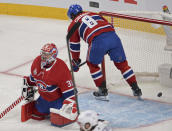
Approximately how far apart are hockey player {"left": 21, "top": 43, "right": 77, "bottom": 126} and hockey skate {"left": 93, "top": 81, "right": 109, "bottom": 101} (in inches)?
26.2

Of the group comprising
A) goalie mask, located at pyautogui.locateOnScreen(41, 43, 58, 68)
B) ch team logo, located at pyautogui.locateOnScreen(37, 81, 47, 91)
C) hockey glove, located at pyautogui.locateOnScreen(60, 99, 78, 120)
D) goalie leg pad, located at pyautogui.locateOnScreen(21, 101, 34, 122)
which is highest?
goalie mask, located at pyautogui.locateOnScreen(41, 43, 58, 68)

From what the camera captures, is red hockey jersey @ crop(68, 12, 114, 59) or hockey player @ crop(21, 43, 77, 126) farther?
red hockey jersey @ crop(68, 12, 114, 59)

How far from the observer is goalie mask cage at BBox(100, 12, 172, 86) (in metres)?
4.89

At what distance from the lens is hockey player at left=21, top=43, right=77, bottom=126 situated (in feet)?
12.3

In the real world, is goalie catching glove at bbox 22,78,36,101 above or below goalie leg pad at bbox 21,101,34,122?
above

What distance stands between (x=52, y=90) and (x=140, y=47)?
1463 mm

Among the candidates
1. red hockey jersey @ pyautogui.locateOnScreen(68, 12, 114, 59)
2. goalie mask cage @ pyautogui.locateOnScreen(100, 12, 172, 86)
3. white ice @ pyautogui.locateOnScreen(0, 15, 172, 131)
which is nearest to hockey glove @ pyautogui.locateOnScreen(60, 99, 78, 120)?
white ice @ pyautogui.locateOnScreen(0, 15, 172, 131)

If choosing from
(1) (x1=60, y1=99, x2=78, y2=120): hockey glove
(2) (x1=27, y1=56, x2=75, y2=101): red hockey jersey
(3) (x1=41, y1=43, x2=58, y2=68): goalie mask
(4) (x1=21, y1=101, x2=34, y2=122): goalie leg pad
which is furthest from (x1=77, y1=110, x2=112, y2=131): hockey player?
(4) (x1=21, y1=101, x2=34, y2=122): goalie leg pad

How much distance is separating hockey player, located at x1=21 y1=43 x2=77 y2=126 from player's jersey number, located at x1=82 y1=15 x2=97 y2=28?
690 mm

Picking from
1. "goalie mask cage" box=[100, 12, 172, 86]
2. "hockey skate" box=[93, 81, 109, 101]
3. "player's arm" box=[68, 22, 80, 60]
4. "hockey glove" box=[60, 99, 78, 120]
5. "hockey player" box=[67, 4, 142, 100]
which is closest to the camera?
"hockey glove" box=[60, 99, 78, 120]

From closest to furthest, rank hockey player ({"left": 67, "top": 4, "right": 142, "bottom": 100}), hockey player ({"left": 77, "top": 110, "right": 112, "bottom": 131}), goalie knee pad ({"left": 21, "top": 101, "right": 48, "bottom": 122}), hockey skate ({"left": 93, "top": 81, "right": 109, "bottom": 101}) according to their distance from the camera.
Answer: hockey player ({"left": 77, "top": 110, "right": 112, "bottom": 131})
goalie knee pad ({"left": 21, "top": 101, "right": 48, "bottom": 122})
hockey player ({"left": 67, "top": 4, "right": 142, "bottom": 100})
hockey skate ({"left": 93, "top": 81, "right": 109, "bottom": 101})

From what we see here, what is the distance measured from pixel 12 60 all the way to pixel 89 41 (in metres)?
2.05

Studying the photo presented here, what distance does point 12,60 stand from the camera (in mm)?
6230

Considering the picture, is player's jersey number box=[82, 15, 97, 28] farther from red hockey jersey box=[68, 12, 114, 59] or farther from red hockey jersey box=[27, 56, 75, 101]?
red hockey jersey box=[27, 56, 75, 101]
